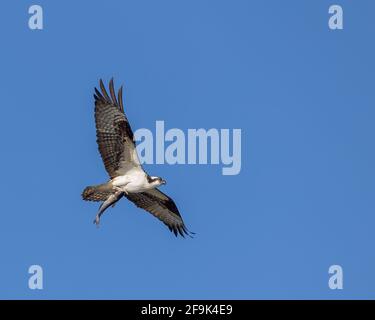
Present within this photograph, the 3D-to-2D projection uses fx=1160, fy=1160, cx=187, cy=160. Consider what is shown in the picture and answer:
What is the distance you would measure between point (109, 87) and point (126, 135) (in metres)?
0.82

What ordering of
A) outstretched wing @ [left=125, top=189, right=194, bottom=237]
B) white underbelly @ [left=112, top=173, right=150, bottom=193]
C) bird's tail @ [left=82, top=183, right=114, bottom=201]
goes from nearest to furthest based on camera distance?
bird's tail @ [left=82, top=183, right=114, bottom=201]
white underbelly @ [left=112, top=173, right=150, bottom=193]
outstretched wing @ [left=125, top=189, right=194, bottom=237]

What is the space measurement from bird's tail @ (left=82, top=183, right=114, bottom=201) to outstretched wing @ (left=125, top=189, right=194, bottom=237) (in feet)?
4.06

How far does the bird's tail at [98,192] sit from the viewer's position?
1842 centimetres

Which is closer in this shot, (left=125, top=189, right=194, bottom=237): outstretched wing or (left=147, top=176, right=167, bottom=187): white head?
(left=147, top=176, right=167, bottom=187): white head

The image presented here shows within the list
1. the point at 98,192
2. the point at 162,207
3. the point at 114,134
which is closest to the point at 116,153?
the point at 114,134

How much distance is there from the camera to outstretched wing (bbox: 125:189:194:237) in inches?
786

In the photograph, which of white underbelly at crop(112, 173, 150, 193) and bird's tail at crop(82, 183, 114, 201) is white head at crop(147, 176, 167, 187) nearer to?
white underbelly at crop(112, 173, 150, 193)

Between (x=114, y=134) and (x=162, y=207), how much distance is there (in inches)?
82.4

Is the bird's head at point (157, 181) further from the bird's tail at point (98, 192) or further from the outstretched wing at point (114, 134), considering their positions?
the bird's tail at point (98, 192)

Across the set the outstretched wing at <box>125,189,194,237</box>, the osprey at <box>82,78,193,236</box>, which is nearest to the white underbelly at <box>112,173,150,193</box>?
the osprey at <box>82,78,193,236</box>

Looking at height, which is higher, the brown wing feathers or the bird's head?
the brown wing feathers

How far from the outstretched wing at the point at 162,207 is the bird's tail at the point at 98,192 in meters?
1.24

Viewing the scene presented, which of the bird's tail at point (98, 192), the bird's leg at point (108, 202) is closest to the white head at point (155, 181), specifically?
the bird's leg at point (108, 202)
